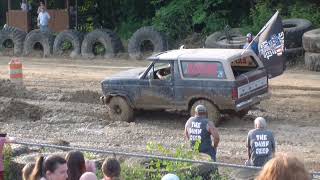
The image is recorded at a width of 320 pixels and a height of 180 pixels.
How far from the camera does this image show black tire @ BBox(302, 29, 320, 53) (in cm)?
2377

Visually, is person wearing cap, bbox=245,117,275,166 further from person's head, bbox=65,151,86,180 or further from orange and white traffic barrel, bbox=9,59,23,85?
orange and white traffic barrel, bbox=9,59,23,85

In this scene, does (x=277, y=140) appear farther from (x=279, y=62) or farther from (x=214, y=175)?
(x=214, y=175)

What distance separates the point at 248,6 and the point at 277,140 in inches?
675

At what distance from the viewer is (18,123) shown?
17875 mm

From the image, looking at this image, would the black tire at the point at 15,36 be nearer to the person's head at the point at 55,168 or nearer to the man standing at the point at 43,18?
the man standing at the point at 43,18

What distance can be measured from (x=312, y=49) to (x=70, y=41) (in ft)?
33.7

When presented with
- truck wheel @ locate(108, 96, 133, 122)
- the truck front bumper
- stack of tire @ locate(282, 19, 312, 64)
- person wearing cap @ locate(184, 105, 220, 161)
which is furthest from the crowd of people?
stack of tire @ locate(282, 19, 312, 64)

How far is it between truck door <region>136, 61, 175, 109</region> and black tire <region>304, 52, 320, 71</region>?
8.17 m

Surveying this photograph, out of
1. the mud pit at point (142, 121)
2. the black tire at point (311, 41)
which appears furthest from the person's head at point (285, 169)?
the black tire at point (311, 41)

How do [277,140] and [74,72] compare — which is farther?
[74,72]

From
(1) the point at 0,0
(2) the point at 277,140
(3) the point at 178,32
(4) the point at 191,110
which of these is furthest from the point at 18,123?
(1) the point at 0,0

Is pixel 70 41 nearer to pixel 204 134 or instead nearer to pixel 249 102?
pixel 249 102

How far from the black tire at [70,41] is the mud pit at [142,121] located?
5.94 m

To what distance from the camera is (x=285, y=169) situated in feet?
17.3
